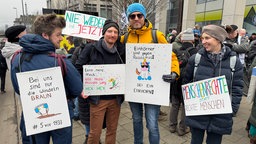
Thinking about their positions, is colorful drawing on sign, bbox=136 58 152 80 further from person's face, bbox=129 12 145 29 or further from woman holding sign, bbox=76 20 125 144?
person's face, bbox=129 12 145 29

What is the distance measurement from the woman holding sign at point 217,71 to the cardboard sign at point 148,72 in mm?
375

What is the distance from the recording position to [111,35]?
2.28 metres

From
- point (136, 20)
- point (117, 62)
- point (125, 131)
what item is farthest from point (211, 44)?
point (125, 131)

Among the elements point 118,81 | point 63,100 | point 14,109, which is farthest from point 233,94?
point 14,109

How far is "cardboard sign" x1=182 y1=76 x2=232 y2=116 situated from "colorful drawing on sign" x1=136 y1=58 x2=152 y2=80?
18.4 inches

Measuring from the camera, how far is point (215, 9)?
731 inches

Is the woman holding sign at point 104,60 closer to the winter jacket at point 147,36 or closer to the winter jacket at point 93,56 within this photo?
the winter jacket at point 93,56

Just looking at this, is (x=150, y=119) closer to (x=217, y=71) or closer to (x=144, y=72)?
(x=144, y=72)

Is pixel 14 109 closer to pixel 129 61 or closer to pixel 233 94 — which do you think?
pixel 129 61

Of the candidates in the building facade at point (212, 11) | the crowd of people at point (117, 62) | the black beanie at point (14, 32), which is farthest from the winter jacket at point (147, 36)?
the building facade at point (212, 11)

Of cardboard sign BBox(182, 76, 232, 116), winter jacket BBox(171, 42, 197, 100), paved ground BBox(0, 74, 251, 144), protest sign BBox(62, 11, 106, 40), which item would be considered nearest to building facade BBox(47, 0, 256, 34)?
paved ground BBox(0, 74, 251, 144)

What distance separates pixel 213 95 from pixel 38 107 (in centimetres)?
177

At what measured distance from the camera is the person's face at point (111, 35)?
7.49 ft

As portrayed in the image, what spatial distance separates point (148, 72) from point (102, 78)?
0.58m
